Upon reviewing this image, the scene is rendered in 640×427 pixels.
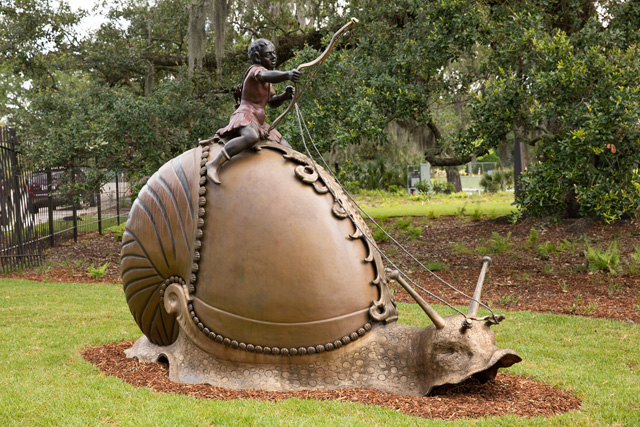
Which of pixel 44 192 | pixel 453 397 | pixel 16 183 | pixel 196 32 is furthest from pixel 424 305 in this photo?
pixel 44 192

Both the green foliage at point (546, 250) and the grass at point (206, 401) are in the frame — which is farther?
the green foliage at point (546, 250)

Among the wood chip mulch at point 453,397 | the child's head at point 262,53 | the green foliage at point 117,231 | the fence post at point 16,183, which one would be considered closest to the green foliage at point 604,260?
the wood chip mulch at point 453,397

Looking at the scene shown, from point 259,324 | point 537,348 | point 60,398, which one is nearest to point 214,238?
point 259,324

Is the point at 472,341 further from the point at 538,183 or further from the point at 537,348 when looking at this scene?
the point at 538,183

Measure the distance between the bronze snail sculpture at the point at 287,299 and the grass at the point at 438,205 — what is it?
12.2m

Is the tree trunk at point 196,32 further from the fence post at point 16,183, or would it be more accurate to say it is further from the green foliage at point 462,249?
the green foliage at point 462,249

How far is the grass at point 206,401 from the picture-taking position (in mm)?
3969

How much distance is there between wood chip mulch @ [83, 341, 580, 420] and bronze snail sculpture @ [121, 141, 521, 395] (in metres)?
0.11

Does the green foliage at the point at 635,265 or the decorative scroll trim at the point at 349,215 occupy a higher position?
the decorative scroll trim at the point at 349,215

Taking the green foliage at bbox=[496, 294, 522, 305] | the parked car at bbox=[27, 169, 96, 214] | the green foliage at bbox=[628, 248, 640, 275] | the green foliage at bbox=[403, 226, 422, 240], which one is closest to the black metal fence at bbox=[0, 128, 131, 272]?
the parked car at bbox=[27, 169, 96, 214]

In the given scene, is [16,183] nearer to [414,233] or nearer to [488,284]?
[414,233]

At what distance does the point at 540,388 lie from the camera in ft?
15.4

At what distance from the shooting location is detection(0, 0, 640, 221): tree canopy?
8414 mm

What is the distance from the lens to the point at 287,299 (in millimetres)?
4477
